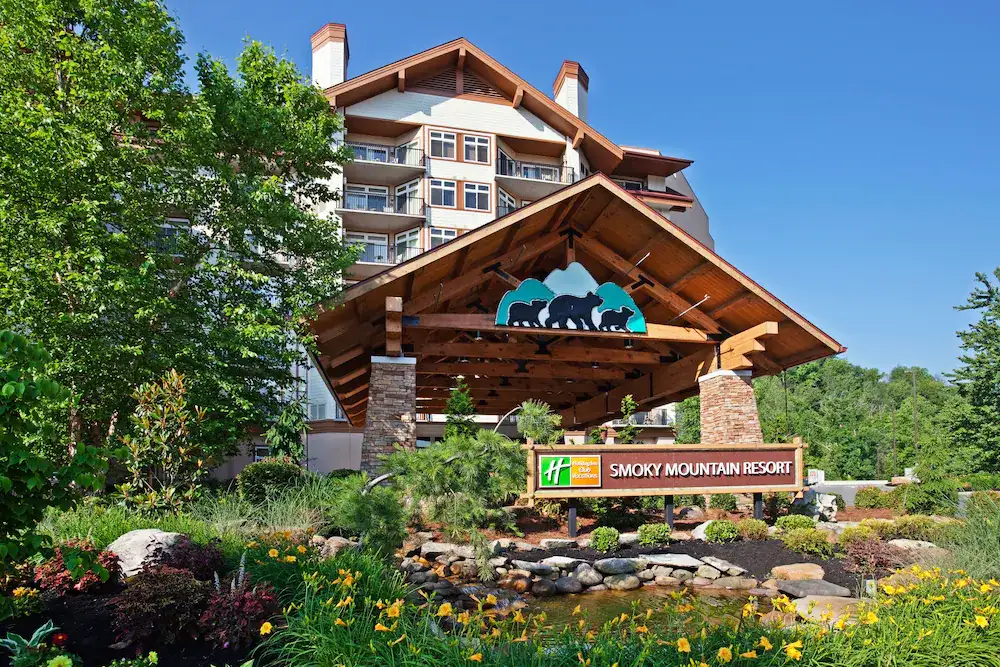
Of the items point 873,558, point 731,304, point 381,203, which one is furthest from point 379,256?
point 873,558

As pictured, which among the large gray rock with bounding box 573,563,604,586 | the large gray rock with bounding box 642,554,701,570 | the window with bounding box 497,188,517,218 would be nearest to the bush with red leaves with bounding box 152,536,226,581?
the large gray rock with bounding box 573,563,604,586

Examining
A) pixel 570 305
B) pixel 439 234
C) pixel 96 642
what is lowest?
pixel 96 642

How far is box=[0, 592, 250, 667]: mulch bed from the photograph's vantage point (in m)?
5.01

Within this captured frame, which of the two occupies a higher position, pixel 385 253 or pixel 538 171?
pixel 538 171

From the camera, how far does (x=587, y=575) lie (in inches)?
423

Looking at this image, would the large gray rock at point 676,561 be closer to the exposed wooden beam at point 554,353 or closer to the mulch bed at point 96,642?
the exposed wooden beam at point 554,353

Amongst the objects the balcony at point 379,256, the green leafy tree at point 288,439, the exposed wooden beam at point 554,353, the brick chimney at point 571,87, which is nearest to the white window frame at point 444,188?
the balcony at point 379,256

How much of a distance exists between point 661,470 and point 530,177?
28.1 m

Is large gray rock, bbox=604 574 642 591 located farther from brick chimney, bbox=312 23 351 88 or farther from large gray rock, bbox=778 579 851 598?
brick chimney, bbox=312 23 351 88

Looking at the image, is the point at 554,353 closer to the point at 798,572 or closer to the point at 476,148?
the point at 798,572

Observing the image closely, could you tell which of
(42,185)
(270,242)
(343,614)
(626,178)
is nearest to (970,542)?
(343,614)

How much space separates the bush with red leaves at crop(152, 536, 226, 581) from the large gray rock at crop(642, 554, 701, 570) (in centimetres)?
707

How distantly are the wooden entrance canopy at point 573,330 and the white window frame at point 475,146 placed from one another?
63.6ft

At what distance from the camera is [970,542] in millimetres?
9023
